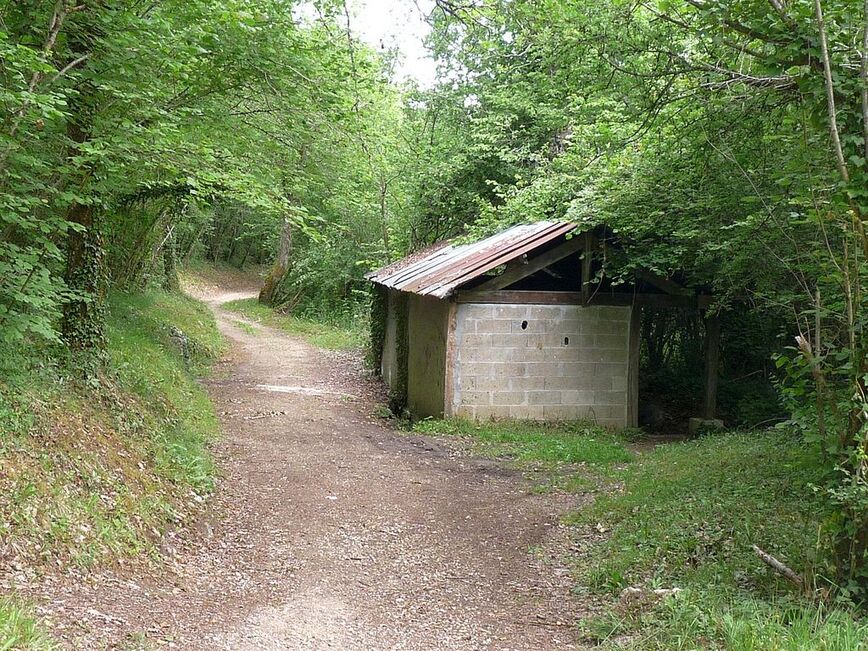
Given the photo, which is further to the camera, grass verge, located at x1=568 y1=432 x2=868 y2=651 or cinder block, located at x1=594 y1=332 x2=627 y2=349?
cinder block, located at x1=594 y1=332 x2=627 y2=349

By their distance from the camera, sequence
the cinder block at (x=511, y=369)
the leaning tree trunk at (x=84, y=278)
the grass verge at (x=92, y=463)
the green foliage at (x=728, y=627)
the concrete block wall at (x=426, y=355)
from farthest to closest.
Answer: the concrete block wall at (x=426, y=355) → the cinder block at (x=511, y=369) → the leaning tree trunk at (x=84, y=278) → the grass verge at (x=92, y=463) → the green foliage at (x=728, y=627)

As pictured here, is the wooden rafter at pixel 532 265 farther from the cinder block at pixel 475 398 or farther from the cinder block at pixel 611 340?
the cinder block at pixel 475 398

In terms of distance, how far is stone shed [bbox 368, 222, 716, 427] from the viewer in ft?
40.0

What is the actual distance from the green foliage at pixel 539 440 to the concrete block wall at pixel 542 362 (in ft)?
1.05

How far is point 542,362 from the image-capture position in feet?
41.3

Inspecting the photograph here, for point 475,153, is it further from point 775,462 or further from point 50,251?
point 50,251

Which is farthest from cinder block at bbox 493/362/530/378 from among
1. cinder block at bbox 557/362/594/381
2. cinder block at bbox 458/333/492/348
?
cinder block at bbox 557/362/594/381

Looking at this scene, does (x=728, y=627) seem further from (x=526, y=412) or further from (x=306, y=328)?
(x=306, y=328)

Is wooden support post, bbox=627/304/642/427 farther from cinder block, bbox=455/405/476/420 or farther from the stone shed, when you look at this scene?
cinder block, bbox=455/405/476/420

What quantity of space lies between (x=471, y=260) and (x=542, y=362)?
87.2 inches

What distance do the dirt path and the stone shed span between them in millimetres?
Answer: 2013

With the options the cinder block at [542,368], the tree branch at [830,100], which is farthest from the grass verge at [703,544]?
the cinder block at [542,368]

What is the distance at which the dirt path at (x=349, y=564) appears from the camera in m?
4.52

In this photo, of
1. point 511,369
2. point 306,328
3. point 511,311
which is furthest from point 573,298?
point 306,328
